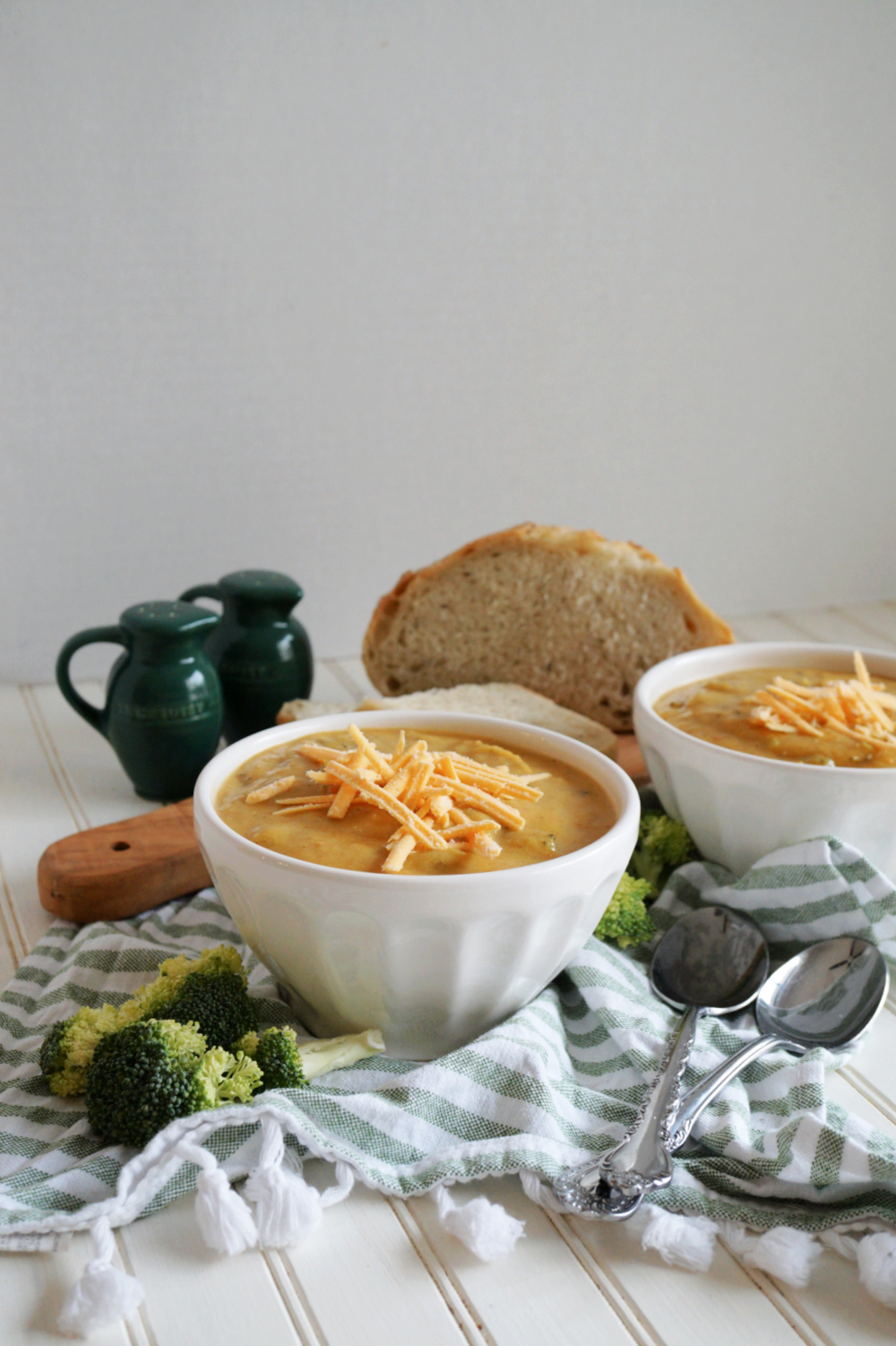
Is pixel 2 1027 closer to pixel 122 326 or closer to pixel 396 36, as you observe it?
pixel 122 326

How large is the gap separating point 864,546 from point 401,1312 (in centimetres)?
294

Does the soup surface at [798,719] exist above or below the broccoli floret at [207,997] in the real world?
above

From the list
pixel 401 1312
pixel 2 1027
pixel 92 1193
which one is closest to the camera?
pixel 401 1312

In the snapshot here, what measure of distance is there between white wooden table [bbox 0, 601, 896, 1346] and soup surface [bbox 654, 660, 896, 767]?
76 cm

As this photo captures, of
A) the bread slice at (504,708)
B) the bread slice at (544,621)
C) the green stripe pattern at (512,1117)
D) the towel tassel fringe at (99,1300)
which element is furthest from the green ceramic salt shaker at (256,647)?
the towel tassel fringe at (99,1300)

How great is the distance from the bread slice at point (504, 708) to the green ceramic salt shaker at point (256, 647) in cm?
6

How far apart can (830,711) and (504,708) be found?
63cm

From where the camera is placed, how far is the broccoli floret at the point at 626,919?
5.55 ft

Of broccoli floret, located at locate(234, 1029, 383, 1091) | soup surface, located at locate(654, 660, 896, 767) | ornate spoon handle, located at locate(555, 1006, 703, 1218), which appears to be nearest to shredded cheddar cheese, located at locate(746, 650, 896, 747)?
soup surface, located at locate(654, 660, 896, 767)

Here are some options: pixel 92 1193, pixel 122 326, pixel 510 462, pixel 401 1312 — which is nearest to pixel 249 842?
pixel 92 1193

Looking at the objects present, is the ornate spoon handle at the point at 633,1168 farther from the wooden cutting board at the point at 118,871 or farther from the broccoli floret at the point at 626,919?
the wooden cutting board at the point at 118,871

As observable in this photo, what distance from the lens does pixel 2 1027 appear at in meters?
1.51

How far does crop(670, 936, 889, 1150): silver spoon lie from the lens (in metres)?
1.51

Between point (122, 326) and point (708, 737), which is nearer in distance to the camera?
point (708, 737)
